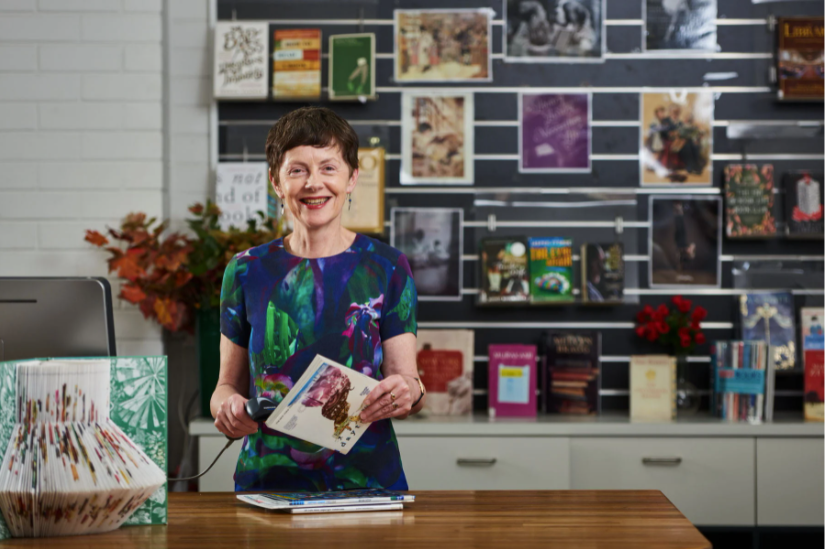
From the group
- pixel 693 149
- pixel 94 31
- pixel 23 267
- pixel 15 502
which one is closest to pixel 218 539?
pixel 15 502

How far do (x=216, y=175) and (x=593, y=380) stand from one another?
1.67m

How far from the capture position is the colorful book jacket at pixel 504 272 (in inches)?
133

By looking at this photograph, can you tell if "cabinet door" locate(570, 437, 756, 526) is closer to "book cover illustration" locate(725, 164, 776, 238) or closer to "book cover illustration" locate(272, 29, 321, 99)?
"book cover illustration" locate(725, 164, 776, 238)

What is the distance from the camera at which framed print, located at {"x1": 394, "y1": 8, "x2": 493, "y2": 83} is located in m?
3.46

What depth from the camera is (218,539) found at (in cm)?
122

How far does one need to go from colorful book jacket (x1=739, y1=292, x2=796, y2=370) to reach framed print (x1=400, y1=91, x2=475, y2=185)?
1.23m

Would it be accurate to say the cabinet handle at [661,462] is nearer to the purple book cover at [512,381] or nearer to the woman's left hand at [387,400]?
the purple book cover at [512,381]

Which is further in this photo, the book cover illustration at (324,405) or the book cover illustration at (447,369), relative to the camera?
the book cover illustration at (447,369)

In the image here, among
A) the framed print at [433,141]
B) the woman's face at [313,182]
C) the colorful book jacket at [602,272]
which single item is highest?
the framed print at [433,141]

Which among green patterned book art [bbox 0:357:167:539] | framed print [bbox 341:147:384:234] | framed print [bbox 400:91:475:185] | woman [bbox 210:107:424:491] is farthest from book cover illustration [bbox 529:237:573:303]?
green patterned book art [bbox 0:357:167:539]

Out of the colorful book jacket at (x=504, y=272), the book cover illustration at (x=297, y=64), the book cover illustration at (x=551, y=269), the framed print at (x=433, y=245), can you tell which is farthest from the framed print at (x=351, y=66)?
the book cover illustration at (x=551, y=269)

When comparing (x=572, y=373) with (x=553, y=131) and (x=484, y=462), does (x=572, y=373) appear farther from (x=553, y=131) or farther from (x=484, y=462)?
(x=553, y=131)

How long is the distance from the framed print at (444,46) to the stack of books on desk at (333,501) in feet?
7.58

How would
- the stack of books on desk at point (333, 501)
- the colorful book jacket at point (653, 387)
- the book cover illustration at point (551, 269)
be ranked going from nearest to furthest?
the stack of books on desk at point (333, 501)
the colorful book jacket at point (653, 387)
the book cover illustration at point (551, 269)
